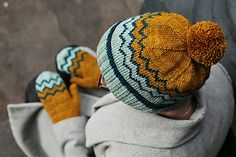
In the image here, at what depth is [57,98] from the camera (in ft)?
4.82

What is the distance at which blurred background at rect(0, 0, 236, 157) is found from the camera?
6.92 ft

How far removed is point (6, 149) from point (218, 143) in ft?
3.34

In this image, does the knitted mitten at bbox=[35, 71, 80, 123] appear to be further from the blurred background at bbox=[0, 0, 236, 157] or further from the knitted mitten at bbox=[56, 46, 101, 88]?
the blurred background at bbox=[0, 0, 236, 157]

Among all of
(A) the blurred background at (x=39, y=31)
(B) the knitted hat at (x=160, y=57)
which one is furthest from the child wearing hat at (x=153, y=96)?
(A) the blurred background at (x=39, y=31)

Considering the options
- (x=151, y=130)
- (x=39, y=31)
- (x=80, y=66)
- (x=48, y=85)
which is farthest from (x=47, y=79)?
(x=39, y=31)

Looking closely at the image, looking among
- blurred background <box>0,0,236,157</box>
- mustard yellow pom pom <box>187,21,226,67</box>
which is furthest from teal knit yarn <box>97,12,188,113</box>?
blurred background <box>0,0,236,157</box>

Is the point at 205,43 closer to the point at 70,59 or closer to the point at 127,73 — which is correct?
the point at 127,73

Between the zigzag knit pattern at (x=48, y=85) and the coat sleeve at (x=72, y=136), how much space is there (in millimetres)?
112

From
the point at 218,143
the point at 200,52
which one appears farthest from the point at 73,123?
the point at 200,52

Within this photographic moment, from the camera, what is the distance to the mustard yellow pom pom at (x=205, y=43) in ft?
3.13

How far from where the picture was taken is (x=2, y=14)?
221 centimetres

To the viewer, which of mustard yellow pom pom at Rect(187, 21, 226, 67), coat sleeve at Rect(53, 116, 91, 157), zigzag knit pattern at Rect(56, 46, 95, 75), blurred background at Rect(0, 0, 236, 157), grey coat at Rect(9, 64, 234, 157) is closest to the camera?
mustard yellow pom pom at Rect(187, 21, 226, 67)

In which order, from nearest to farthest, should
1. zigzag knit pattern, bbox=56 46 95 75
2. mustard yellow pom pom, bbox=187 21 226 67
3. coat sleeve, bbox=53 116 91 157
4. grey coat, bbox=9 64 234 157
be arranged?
mustard yellow pom pom, bbox=187 21 226 67, grey coat, bbox=9 64 234 157, coat sleeve, bbox=53 116 91 157, zigzag knit pattern, bbox=56 46 95 75

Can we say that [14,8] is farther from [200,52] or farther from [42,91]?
[200,52]
